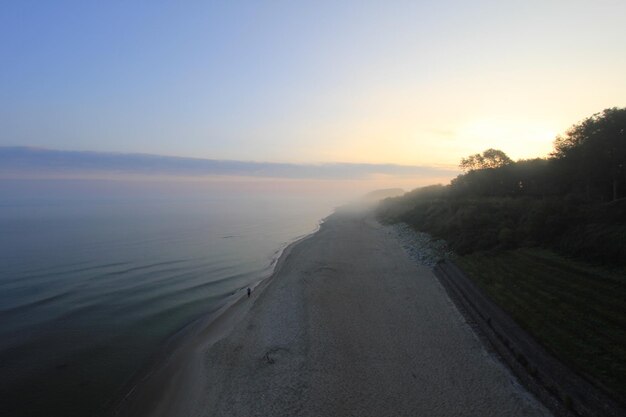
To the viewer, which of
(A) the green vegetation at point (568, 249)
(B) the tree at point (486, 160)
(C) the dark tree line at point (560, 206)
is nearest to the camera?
(A) the green vegetation at point (568, 249)

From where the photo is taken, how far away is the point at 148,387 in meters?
13.3

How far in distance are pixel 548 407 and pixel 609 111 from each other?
42.2m

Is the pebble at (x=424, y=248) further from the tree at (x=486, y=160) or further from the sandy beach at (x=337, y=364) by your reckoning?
the tree at (x=486, y=160)

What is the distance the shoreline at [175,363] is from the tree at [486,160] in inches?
2949

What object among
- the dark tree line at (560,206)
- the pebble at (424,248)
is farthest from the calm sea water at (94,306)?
the dark tree line at (560,206)

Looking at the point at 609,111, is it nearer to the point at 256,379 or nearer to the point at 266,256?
the point at 266,256

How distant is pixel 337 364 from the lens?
13055 mm

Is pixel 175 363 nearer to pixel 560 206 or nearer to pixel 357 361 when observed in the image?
pixel 357 361

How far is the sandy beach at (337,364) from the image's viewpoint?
10.7 m

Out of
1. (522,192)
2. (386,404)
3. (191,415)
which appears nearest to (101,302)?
(191,415)

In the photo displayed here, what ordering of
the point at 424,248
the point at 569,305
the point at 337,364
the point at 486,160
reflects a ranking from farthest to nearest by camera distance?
the point at 486,160
the point at 424,248
the point at 569,305
the point at 337,364

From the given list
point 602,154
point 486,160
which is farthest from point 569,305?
point 486,160

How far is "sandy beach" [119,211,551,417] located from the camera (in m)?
10.7

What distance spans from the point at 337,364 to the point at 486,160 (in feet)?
269
